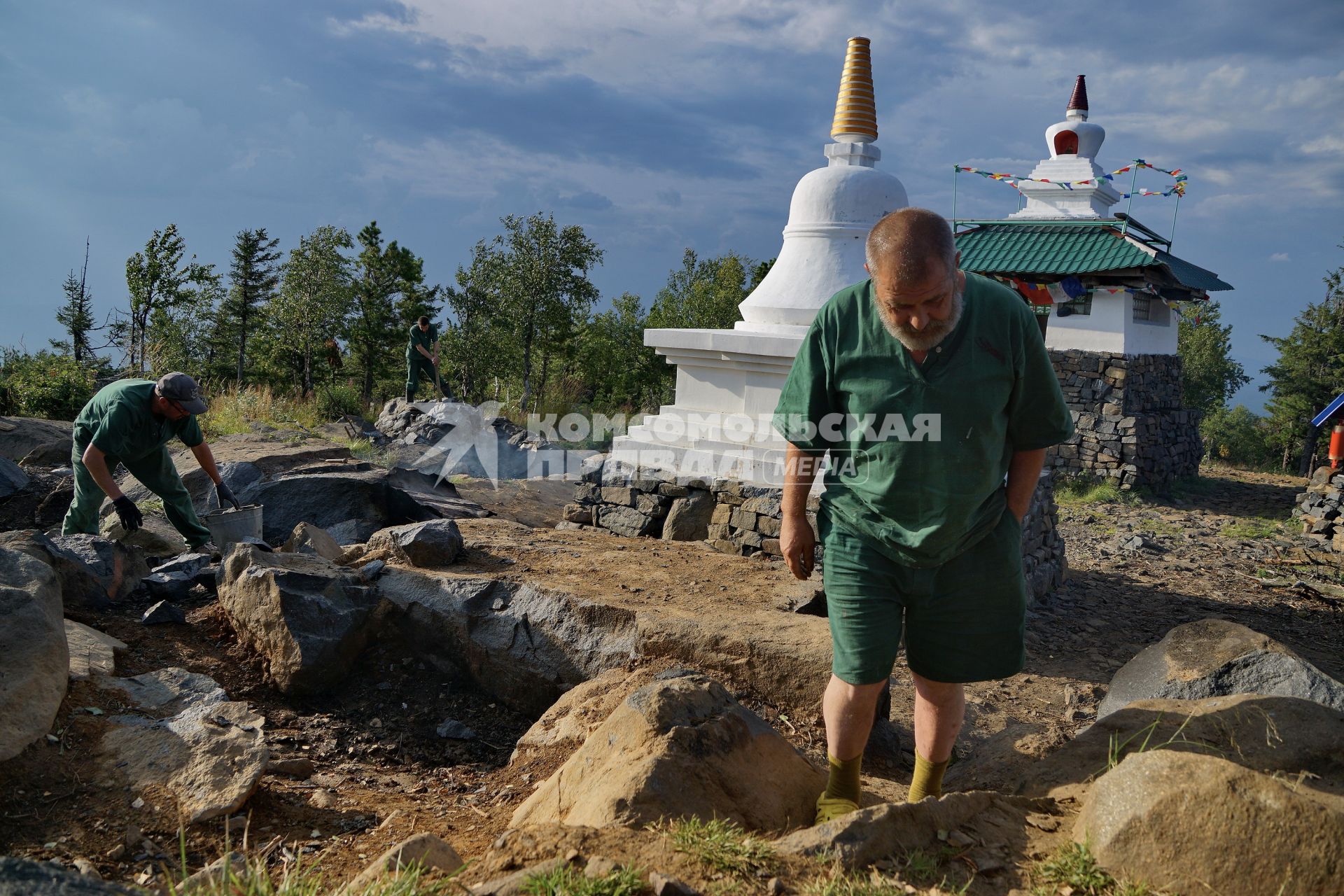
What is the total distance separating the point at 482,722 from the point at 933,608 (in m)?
2.31

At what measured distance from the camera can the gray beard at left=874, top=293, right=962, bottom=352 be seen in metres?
2.51

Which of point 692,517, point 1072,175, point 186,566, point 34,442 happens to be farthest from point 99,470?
point 1072,175

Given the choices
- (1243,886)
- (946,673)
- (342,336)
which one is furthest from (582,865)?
(342,336)

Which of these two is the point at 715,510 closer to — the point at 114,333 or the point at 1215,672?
the point at 1215,672

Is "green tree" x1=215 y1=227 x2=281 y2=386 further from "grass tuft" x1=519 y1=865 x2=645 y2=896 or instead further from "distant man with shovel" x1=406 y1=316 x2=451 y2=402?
"grass tuft" x1=519 y1=865 x2=645 y2=896

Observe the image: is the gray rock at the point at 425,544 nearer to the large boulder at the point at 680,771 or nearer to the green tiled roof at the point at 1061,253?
the large boulder at the point at 680,771

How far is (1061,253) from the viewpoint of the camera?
14.1 meters

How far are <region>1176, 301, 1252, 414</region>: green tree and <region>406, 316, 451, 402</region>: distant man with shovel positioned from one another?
75.6 feet

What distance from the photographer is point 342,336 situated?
24297 mm

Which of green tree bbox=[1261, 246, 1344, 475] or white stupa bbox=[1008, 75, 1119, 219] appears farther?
green tree bbox=[1261, 246, 1344, 475]

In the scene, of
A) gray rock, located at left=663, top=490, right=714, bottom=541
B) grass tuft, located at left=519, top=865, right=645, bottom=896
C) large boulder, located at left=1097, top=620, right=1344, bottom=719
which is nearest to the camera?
grass tuft, located at left=519, top=865, right=645, bottom=896

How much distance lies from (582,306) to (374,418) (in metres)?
7.99

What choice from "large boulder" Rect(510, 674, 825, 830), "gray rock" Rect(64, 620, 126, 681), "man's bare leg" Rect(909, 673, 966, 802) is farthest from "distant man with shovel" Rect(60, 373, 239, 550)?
"man's bare leg" Rect(909, 673, 966, 802)

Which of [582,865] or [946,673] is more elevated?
[946,673]
